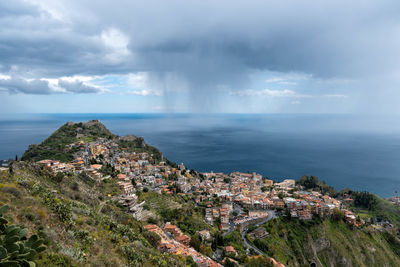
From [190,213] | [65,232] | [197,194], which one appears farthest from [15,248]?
[197,194]

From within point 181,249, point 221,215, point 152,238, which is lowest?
point 221,215

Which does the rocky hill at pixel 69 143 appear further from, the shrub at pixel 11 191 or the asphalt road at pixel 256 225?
the shrub at pixel 11 191

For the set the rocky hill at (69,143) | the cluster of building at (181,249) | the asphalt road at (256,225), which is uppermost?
the rocky hill at (69,143)

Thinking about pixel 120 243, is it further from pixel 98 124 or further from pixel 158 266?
pixel 98 124

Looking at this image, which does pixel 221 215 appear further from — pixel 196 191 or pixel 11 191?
pixel 11 191

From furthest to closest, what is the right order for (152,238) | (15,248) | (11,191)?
(152,238), (11,191), (15,248)

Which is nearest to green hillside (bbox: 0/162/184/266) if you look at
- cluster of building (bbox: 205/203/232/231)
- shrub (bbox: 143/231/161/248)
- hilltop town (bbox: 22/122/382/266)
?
shrub (bbox: 143/231/161/248)

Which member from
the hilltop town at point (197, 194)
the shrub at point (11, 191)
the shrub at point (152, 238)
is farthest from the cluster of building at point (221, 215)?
the shrub at point (11, 191)

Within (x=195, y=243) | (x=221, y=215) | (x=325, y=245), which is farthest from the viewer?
(x=221, y=215)

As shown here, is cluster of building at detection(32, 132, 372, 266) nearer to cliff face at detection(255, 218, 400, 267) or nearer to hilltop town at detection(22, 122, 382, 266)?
hilltop town at detection(22, 122, 382, 266)
